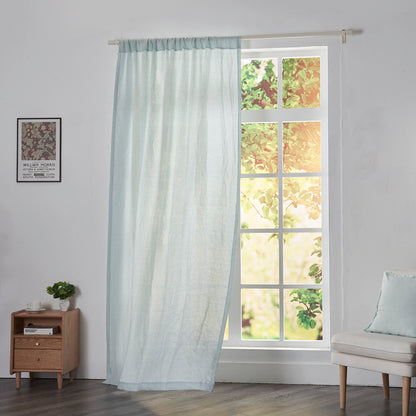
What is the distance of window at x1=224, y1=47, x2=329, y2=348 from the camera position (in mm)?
3898

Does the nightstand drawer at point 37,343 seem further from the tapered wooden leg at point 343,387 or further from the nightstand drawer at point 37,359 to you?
the tapered wooden leg at point 343,387

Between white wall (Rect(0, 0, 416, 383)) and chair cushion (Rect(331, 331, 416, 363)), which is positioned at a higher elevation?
white wall (Rect(0, 0, 416, 383))

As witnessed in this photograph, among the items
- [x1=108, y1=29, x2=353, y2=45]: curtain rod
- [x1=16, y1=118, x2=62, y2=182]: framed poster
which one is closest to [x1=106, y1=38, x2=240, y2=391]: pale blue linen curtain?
[x1=108, y1=29, x2=353, y2=45]: curtain rod

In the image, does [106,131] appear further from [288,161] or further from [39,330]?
[39,330]

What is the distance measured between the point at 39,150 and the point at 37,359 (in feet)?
4.86

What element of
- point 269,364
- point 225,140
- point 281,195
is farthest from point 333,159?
point 269,364

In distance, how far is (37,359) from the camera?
11.7 feet

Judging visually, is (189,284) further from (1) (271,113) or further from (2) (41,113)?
(2) (41,113)

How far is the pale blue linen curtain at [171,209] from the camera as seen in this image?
359 cm

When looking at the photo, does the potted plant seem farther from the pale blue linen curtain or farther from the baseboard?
the baseboard

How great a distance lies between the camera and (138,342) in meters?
3.62

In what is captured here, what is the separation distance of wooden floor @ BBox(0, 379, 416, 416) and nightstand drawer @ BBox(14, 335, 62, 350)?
0.94 ft

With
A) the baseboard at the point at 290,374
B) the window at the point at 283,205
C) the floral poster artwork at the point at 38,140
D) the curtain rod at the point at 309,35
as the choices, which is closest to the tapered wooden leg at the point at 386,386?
the baseboard at the point at 290,374

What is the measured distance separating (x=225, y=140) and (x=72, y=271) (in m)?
1.46
